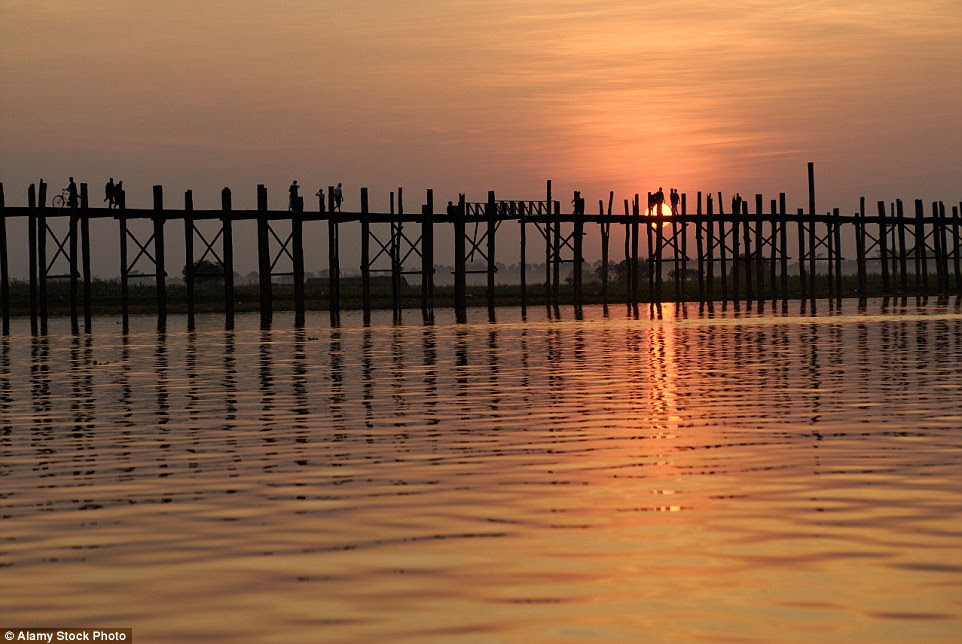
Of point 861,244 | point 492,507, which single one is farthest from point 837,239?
point 492,507

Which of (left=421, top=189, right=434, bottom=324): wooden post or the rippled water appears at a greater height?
(left=421, top=189, right=434, bottom=324): wooden post

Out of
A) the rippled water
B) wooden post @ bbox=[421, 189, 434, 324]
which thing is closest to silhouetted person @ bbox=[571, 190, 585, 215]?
wooden post @ bbox=[421, 189, 434, 324]

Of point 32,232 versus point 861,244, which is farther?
point 861,244

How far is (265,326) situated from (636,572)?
124 feet

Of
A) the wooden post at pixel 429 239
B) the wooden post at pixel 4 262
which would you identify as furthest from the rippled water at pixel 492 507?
the wooden post at pixel 429 239

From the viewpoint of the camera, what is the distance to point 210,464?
12211 millimetres

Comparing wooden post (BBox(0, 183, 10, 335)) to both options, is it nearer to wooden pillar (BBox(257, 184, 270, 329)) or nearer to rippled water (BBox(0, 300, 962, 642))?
wooden pillar (BBox(257, 184, 270, 329))

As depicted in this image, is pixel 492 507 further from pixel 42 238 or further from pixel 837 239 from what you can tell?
pixel 837 239

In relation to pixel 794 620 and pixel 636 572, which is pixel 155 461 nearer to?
pixel 636 572

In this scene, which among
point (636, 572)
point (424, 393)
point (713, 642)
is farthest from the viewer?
point (424, 393)

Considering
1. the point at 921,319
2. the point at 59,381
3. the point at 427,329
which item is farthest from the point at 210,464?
the point at 921,319

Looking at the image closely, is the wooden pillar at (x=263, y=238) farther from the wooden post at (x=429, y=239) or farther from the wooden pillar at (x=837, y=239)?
the wooden pillar at (x=837, y=239)

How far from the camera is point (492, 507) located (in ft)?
31.9

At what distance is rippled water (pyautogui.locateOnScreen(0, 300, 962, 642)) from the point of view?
6785 millimetres
